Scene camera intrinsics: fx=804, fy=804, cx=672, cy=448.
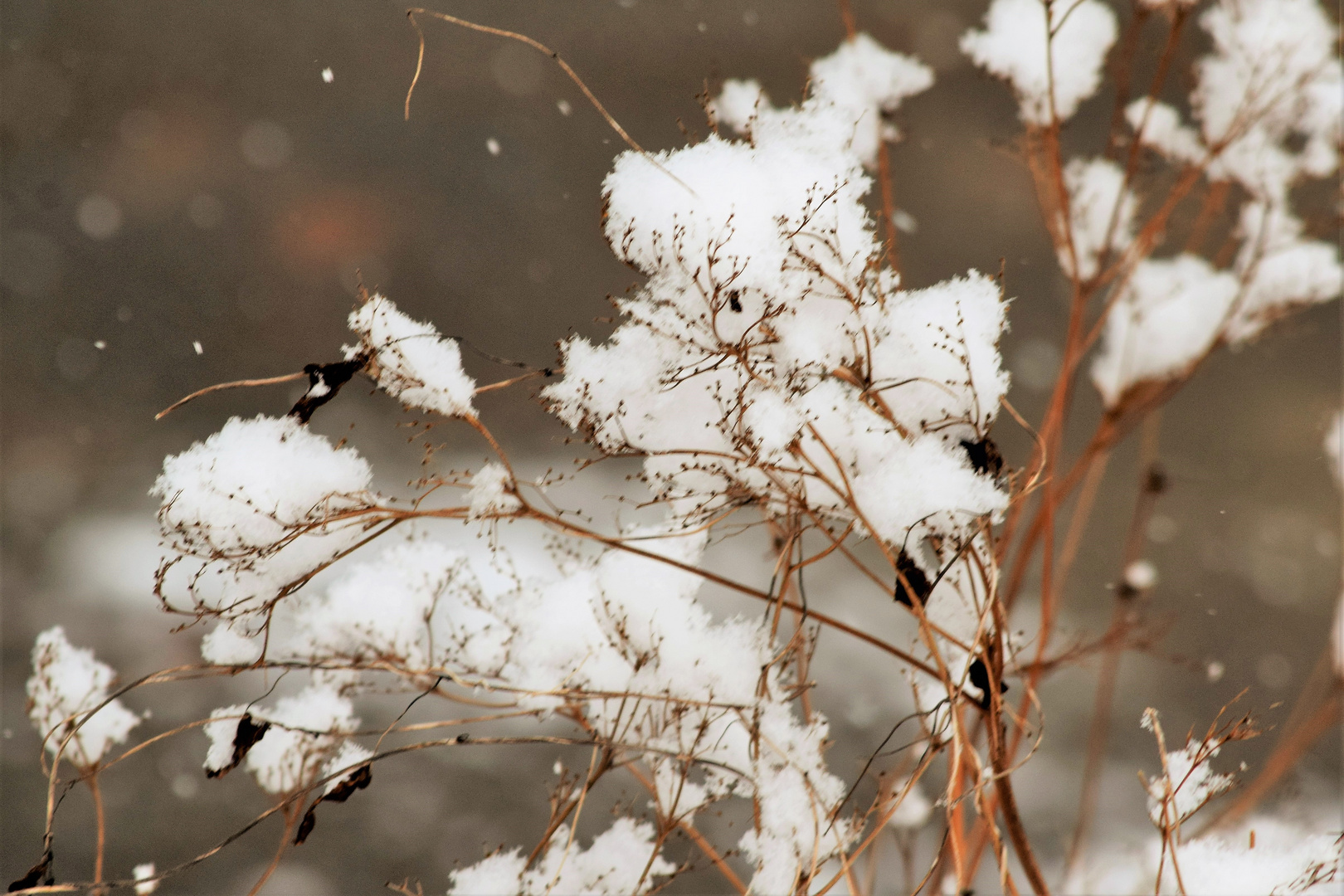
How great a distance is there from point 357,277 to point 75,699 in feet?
1.64

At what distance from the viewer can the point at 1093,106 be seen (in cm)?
94

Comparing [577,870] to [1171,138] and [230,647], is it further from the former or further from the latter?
[1171,138]

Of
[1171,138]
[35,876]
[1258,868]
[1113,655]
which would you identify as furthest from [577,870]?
[1171,138]

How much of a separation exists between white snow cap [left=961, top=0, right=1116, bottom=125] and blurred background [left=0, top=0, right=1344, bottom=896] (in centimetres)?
14

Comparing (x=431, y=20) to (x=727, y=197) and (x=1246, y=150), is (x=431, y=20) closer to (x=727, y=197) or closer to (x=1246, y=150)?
(x=727, y=197)

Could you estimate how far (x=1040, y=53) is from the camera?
61 cm

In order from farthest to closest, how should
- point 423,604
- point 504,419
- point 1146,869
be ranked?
point 504,419 → point 1146,869 → point 423,604

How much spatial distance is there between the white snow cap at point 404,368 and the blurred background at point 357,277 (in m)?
0.37

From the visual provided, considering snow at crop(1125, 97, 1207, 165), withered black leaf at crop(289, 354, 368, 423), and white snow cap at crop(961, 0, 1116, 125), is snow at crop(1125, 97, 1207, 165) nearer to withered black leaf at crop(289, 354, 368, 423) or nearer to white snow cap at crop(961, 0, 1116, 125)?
white snow cap at crop(961, 0, 1116, 125)

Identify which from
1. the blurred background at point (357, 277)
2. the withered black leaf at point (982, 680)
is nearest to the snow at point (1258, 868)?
the withered black leaf at point (982, 680)

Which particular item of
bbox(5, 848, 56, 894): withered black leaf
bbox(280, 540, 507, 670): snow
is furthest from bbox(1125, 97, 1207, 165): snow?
bbox(5, 848, 56, 894): withered black leaf

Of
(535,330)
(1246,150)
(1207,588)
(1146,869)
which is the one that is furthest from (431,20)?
(1207,588)

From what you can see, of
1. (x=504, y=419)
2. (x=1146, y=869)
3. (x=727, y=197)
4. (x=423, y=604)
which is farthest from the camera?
(x=504, y=419)

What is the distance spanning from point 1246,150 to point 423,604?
76 centimetres
